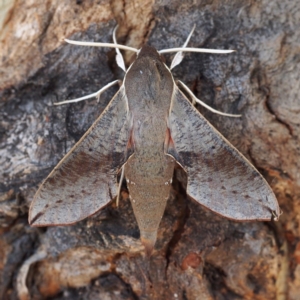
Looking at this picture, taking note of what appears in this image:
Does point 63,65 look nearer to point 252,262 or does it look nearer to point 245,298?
point 252,262

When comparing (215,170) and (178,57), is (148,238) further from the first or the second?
(178,57)

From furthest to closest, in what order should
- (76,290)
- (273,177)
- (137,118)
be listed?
(76,290), (273,177), (137,118)

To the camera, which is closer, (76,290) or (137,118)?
(137,118)

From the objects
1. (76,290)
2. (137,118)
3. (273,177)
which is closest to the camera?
(137,118)

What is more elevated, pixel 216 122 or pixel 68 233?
pixel 216 122

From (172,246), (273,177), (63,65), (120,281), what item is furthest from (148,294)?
(63,65)

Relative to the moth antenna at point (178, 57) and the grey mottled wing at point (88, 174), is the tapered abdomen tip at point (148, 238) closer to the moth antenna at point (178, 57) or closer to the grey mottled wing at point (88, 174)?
the grey mottled wing at point (88, 174)

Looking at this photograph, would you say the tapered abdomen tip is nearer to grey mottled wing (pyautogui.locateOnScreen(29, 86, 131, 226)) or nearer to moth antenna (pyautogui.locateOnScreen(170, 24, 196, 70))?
grey mottled wing (pyautogui.locateOnScreen(29, 86, 131, 226))

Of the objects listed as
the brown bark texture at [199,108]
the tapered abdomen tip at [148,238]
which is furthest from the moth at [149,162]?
the brown bark texture at [199,108]
